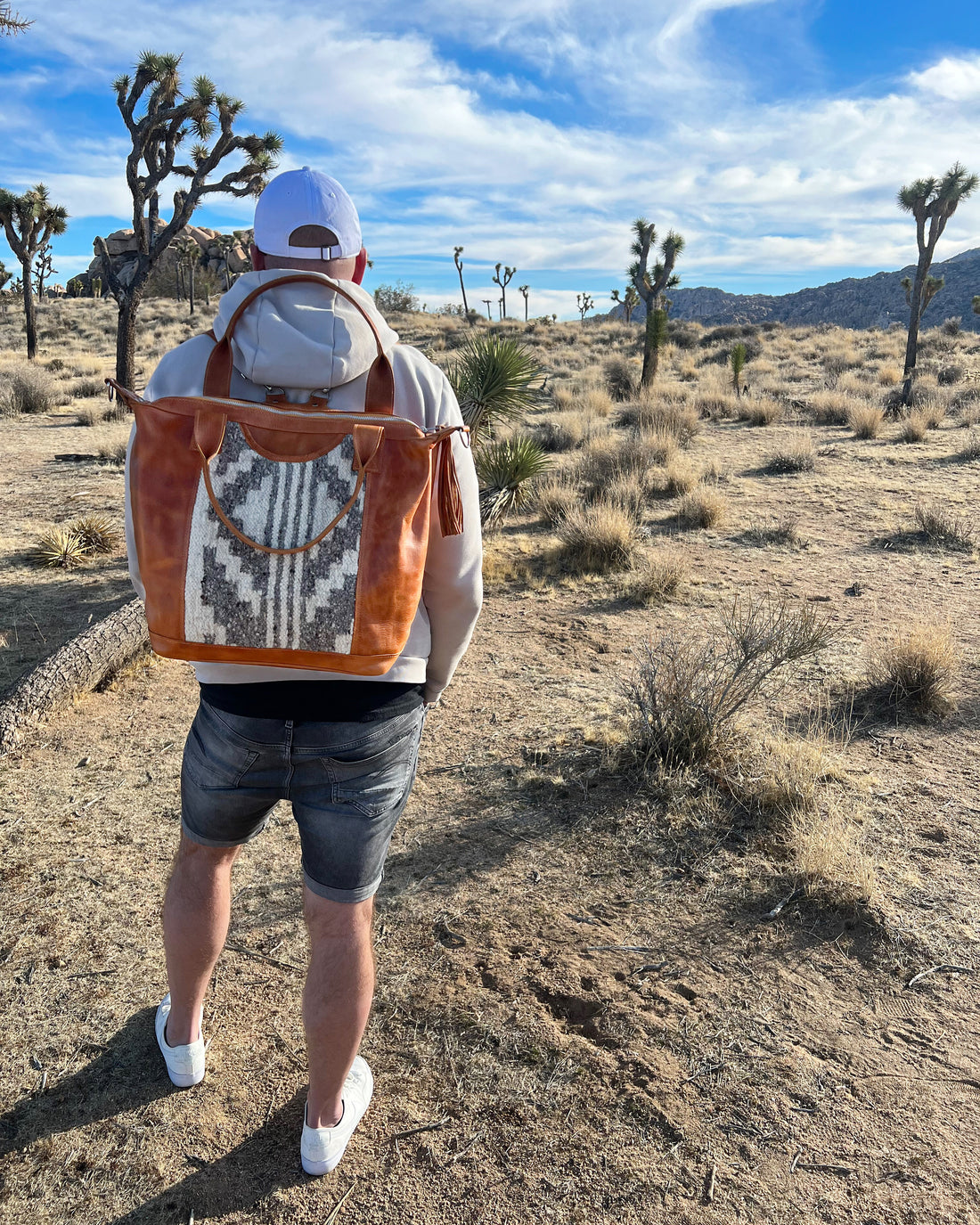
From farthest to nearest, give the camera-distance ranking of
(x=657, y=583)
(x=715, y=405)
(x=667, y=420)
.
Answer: (x=715, y=405) → (x=667, y=420) → (x=657, y=583)

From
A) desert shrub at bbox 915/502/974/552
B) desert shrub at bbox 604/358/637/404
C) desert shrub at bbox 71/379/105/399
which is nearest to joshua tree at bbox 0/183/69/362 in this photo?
desert shrub at bbox 71/379/105/399

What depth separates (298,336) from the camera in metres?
1.33

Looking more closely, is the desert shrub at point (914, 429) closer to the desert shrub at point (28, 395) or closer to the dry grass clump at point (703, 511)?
the dry grass clump at point (703, 511)

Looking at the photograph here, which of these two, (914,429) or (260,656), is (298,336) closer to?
(260,656)

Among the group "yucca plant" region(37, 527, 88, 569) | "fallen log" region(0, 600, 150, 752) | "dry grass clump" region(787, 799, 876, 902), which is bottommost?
"dry grass clump" region(787, 799, 876, 902)

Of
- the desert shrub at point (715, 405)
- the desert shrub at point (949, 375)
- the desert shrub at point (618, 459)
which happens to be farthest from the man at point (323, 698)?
the desert shrub at point (949, 375)

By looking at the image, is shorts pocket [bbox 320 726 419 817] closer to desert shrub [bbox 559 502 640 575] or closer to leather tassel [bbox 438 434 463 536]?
leather tassel [bbox 438 434 463 536]

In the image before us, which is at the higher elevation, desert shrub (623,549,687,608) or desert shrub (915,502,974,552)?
desert shrub (915,502,974,552)

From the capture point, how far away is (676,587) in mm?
6215

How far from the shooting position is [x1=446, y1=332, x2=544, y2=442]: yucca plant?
23.0 ft

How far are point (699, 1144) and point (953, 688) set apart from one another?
3432 millimetres

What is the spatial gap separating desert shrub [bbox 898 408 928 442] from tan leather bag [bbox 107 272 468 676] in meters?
12.7

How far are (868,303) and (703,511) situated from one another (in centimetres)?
8364

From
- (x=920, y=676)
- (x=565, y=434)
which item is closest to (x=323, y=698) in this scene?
(x=920, y=676)
